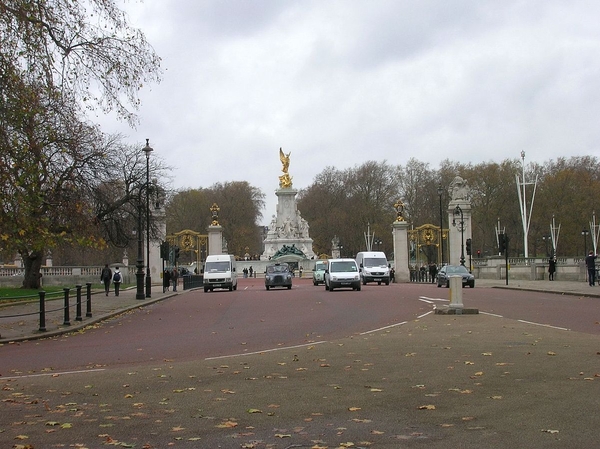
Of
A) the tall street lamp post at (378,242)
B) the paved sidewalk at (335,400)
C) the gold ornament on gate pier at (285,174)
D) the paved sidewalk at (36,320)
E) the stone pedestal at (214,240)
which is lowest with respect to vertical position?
the paved sidewalk at (335,400)

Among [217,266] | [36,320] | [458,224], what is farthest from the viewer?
[458,224]

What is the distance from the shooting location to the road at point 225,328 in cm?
1471

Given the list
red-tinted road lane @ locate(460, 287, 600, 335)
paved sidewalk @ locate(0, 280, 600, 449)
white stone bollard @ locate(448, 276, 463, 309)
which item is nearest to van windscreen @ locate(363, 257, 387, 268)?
red-tinted road lane @ locate(460, 287, 600, 335)

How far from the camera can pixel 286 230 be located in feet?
370

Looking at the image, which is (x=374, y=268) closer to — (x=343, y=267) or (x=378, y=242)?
(x=343, y=267)

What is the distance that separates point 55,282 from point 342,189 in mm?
84800

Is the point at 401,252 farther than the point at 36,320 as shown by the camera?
Yes

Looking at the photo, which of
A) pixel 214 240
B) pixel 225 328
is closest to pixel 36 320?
pixel 225 328

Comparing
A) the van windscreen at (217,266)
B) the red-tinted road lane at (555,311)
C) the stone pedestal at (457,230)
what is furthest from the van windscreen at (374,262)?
the red-tinted road lane at (555,311)

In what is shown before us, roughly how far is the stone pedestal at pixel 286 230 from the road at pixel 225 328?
80547 mm

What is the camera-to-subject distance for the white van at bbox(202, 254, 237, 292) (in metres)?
50.4

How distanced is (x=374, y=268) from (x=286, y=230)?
2200 inches

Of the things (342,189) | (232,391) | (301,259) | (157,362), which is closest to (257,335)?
(157,362)

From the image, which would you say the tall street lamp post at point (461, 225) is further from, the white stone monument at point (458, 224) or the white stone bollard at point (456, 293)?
the white stone bollard at point (456, 293)
